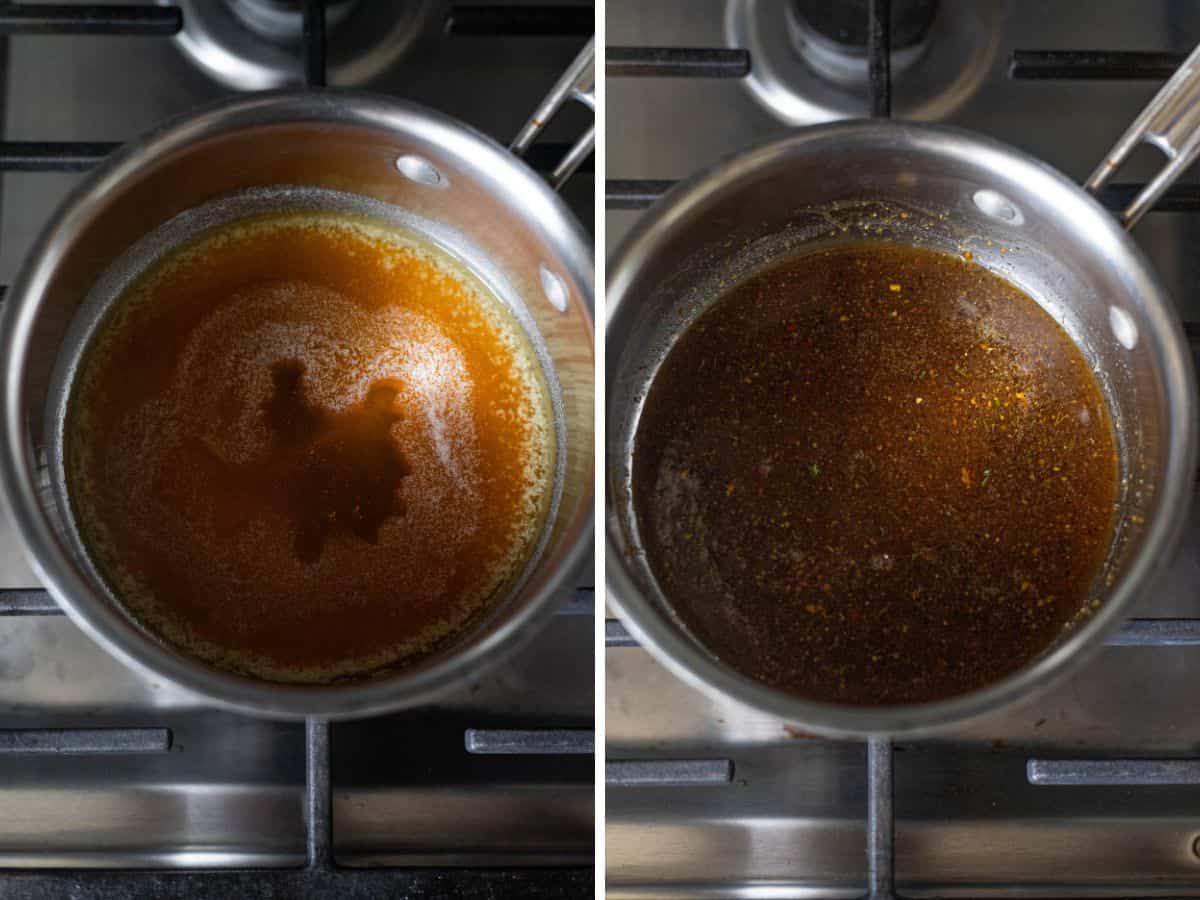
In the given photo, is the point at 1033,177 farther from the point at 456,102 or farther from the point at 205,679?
the point at 205,679

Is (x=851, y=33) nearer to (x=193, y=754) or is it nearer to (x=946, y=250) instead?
(x=946, y=250)

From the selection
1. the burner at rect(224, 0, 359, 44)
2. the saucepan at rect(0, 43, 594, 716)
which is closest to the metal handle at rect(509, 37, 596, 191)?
the saucepan at rect(0, 43, 594, 716)

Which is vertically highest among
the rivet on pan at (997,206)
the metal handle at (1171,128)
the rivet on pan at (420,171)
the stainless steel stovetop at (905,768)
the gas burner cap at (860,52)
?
the gas burner cap at (860,52)

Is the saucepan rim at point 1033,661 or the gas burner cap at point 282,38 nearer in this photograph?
the saucepan rim at point 1033,661

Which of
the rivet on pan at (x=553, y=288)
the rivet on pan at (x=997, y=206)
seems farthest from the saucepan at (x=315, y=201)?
the rivet on pan at (x=997, y=206)

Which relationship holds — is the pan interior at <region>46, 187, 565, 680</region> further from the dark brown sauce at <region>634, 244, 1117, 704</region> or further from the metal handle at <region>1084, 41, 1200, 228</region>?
the metal handle at <region>1084, 41, 1200, 228</region>

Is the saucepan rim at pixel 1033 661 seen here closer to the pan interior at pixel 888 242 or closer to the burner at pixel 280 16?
the pan interior at pixel 888 242
